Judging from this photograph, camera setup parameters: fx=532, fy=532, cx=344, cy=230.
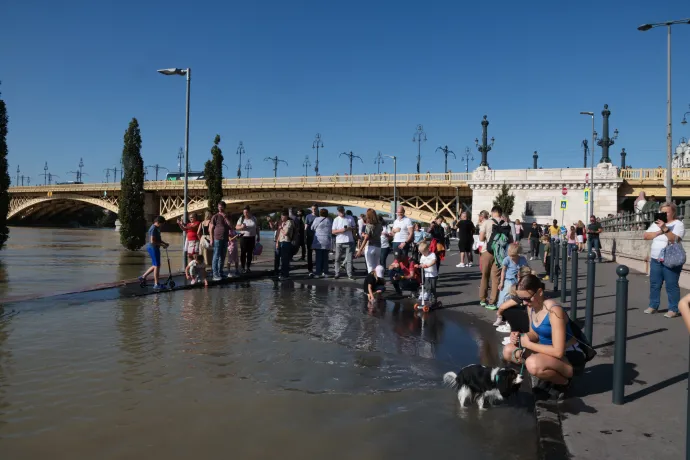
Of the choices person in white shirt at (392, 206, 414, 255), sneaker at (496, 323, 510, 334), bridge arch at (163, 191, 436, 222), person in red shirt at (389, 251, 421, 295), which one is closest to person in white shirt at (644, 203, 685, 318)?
sneaker at (496, 323, 510, 334)

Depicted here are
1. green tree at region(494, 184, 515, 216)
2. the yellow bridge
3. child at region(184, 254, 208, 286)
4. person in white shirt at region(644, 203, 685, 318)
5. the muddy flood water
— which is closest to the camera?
the muddy flood water

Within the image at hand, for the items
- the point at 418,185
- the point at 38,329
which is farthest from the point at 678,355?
the point at 418,185

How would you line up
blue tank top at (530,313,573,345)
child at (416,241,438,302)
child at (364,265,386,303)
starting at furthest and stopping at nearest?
child at (364,265,386,303)
child at (416,241,438,302)
blue tank top at (530,313,573,345)

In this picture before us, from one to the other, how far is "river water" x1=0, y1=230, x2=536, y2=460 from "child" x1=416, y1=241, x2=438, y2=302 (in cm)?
92

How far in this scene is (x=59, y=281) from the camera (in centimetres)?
1228

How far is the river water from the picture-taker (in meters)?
3.51

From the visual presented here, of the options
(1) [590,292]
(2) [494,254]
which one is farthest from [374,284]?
(1) [590,292]

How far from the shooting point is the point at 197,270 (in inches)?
448

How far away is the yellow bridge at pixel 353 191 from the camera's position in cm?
4378

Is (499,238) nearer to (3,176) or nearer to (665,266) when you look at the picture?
(665,266)

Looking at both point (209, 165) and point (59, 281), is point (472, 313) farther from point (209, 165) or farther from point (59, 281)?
point (209, 165)

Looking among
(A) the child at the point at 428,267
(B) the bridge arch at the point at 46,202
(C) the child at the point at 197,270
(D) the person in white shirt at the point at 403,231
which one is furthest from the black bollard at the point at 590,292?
(B) the bridge arch at the point at 46,202

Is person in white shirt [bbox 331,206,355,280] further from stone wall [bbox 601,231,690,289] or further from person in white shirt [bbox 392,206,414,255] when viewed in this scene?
stone wall [bbox 601,231,690,289]

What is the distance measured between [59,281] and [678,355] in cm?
1211
